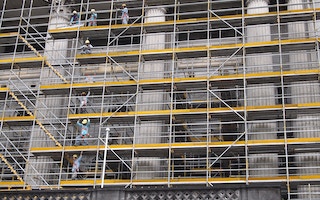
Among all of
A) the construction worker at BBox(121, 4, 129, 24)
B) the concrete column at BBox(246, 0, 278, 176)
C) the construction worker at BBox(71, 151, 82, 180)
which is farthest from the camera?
the construction worker at BBox(121, 4, 129, 24)

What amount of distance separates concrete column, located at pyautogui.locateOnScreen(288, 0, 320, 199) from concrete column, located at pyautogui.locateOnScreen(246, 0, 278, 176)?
126cm

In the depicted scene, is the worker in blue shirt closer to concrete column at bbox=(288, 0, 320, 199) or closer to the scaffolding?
the scaffolding

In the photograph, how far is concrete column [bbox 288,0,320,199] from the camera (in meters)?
31.0

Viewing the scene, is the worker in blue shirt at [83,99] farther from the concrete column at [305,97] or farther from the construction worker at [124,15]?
the concrete column at [305,97]

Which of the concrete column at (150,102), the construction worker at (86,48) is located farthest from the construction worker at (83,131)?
the construction worker at (86,48)

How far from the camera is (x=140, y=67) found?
35.2m

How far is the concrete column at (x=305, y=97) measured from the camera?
102ft

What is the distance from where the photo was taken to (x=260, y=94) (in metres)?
33.6

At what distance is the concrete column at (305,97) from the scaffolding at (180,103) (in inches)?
2.3

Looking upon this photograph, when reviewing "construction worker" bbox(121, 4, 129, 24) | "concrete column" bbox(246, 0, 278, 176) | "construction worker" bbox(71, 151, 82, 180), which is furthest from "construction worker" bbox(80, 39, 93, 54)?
"concrete column" bbox(246, 0, 278, 176)

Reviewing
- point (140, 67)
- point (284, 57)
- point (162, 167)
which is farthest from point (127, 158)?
point (284, 57)

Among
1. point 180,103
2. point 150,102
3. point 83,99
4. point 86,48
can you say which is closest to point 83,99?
point 83,99

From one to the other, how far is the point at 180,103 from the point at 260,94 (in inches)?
180

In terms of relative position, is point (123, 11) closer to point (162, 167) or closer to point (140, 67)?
point (140, 67)
